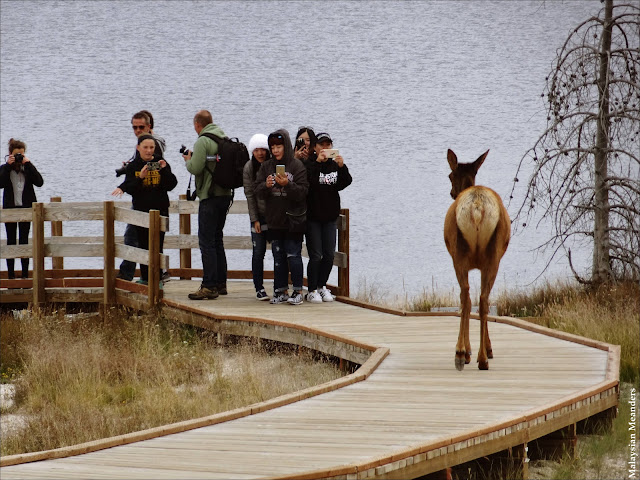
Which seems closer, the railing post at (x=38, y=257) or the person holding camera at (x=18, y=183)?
the railing post at (x=38, y=257)

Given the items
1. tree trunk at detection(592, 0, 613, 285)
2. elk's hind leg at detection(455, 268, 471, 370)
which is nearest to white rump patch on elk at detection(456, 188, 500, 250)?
elk's hind leg at detection(455, 268, 471, 370)

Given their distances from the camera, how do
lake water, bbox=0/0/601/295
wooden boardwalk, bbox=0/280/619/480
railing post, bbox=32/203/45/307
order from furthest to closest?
lake water, bbox=0/0/601/295 < railing post, bbox=32/203/45/307 < wooden boardwalk, bbox=0/280/619/480

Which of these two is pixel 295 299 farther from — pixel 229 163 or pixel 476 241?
pixel 476 241

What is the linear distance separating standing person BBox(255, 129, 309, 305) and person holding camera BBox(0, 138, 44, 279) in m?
4.00

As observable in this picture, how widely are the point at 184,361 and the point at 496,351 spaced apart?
3.27 m

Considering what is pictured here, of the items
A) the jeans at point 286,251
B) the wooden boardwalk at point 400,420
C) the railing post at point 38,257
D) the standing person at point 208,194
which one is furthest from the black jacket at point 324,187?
the railing post at point 38,257

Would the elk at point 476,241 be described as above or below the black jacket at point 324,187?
below

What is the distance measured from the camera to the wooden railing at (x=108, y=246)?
11.8 metres

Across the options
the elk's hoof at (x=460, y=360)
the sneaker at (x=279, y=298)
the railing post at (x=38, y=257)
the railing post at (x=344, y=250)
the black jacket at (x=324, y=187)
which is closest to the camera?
the elk's hoof at (x=460, y=360)

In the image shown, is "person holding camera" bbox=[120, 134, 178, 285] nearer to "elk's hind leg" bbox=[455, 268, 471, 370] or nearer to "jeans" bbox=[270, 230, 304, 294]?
"jeans" bbox=[270, 230, 304, 294]

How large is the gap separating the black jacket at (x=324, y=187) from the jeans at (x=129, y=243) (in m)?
2.53

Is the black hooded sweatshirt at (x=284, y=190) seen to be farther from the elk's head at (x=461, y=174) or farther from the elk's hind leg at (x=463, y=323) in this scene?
the elk's hind leg at (x=463, y=323)

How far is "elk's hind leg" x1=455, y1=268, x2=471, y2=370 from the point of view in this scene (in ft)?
26.2

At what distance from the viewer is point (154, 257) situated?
11.7m
